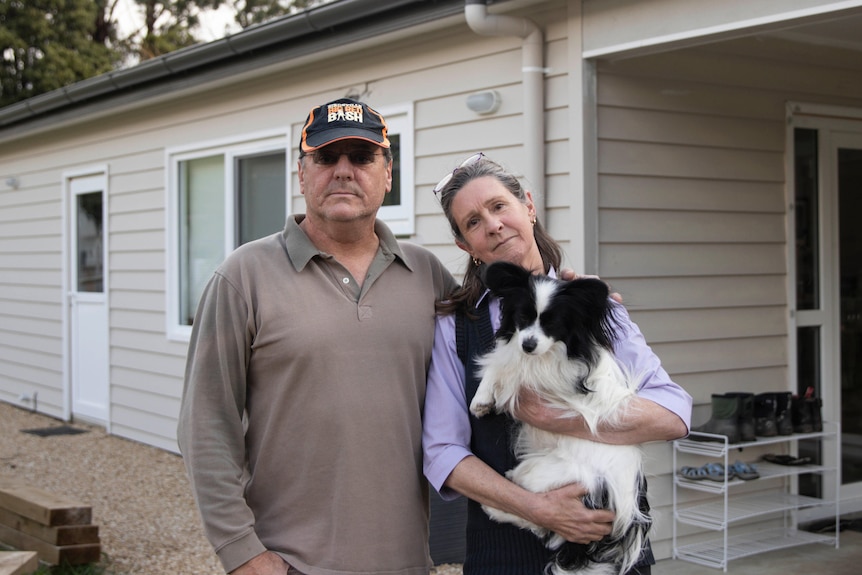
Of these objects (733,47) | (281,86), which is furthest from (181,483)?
(733,47)

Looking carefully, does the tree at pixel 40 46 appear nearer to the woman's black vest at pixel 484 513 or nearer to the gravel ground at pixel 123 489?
the gravel ground at pixel 123 489

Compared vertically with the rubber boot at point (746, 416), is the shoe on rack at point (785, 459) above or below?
below

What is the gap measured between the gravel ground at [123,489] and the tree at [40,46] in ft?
41.6

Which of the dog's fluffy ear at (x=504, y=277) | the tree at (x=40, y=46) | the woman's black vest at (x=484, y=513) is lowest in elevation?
the woman's black vest at (x=484, y=513)

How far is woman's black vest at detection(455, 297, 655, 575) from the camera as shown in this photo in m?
2.12

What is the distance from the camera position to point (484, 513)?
218 centimetres

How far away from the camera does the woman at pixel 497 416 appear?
2.06 m

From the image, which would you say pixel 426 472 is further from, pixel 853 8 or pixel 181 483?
pixel 181 483

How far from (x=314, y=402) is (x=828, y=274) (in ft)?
14.5

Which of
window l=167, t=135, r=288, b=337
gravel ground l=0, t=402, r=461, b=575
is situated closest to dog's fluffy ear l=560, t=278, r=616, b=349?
gravel ground l=0, t=402, r=461, b=575

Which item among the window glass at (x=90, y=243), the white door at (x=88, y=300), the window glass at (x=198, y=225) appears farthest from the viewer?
the window glass at (x=90, y=243)

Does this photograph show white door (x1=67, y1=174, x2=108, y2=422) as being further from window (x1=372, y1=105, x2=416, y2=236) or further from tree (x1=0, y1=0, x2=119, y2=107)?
tree (x1=0, y1=0, x2=119, y2=107)

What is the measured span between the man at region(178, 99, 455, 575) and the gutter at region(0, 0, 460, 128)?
2.97 meters

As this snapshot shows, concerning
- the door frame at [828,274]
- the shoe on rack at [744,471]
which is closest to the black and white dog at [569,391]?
the shoe on rack at [744,471]
